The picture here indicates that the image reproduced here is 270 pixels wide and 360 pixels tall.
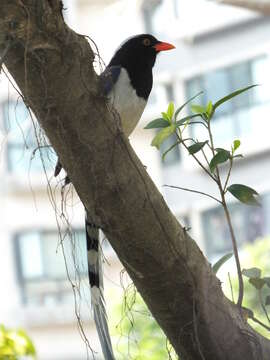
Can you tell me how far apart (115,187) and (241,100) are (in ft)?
32.0

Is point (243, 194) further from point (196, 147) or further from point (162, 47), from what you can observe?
point (162, 47)

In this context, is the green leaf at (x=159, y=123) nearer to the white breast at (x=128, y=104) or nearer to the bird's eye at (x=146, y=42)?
the white breast at (x=128, y=104)

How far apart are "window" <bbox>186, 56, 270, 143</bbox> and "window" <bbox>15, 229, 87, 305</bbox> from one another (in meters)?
2.28

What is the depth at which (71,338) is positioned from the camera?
11680mm

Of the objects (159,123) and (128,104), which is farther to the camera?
(128,104)

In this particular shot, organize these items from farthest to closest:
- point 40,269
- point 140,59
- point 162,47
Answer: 1. point 40,269
2. point 162,47
3. point 140,59

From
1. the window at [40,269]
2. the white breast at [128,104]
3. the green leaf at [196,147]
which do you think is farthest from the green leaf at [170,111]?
the window at [40,269]

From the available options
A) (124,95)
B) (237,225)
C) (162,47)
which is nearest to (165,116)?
(124,95)

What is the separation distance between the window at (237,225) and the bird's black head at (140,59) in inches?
315

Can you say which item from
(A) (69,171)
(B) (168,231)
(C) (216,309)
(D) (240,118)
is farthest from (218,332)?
(D) (240,118)

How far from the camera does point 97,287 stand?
1.70 m

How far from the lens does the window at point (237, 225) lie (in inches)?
428

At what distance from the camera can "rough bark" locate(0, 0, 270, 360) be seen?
1.20 meters

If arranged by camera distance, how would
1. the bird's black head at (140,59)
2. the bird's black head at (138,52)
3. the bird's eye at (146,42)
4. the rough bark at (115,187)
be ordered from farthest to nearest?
the bird's eye at (146,42) < the bird's black head at (138,52) < the bird's black head at (140,59) < the rough bark at (115,187)
